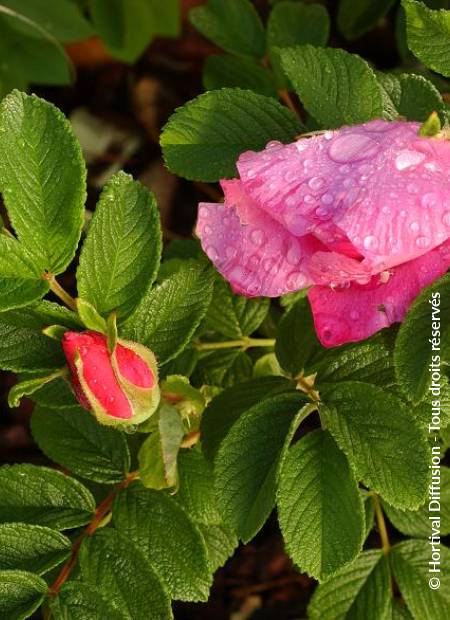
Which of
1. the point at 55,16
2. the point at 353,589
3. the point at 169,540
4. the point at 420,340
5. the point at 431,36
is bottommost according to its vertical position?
the point at 353,589

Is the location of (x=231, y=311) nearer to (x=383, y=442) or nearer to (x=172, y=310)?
(x=172, y=310)

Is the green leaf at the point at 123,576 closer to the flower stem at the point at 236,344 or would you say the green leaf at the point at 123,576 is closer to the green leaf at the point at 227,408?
the green leaf at the point at 227,408

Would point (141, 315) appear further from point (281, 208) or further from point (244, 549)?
point (244, 549)

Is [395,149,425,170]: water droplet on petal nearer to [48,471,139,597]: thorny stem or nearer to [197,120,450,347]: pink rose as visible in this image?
[197,120,450,347]: pink rose

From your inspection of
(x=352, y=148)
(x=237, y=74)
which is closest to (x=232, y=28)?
(x=237, y=74)

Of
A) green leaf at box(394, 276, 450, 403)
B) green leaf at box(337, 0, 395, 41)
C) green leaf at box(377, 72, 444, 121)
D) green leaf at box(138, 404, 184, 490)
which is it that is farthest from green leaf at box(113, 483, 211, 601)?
green leaf at box(337, 0, 395, 41)

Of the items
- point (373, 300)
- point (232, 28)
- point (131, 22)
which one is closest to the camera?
point (373, 300)

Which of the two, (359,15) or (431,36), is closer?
(431,36)

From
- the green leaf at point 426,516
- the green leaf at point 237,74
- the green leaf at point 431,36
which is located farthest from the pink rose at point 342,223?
the green leaf at point 237,74
